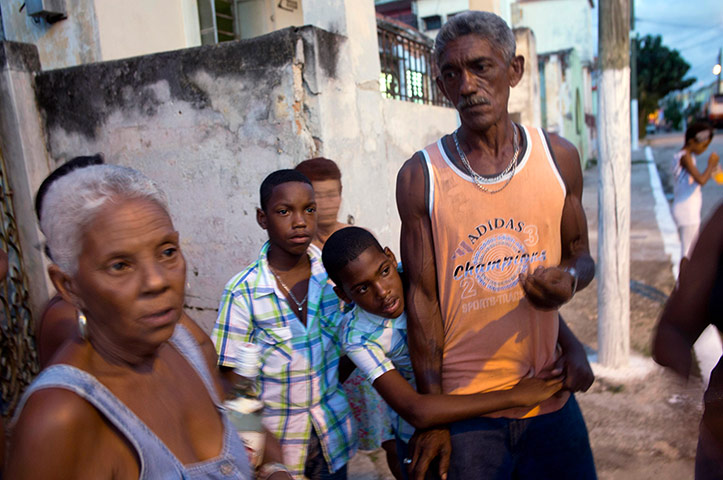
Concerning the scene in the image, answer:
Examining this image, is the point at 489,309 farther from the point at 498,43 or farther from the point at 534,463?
the point at 498,43

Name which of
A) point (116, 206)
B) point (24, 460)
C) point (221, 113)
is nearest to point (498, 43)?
point (116, 206)

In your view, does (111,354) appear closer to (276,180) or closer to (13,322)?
(276,180)

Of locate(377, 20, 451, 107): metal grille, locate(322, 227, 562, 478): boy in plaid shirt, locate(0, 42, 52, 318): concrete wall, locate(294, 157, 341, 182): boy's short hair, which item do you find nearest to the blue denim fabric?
locate(322, 227, 562, 478): boy in plaid shirt

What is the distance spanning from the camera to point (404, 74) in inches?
235

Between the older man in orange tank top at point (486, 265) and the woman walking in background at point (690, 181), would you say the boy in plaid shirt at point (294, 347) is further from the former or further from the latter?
the woman walking in background at point (690, 181)

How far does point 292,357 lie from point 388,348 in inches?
20.3

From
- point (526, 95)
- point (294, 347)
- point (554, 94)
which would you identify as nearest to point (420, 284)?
point (294, 347)

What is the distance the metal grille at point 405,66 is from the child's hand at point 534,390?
3.61m

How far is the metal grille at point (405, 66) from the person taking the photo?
216 inches

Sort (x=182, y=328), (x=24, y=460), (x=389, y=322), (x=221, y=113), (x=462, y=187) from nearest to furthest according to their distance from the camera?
(x=24, y=460) → (x=182, y=328) → (x=462, y=187) → (x=389, y=322) → (x=221, y=113)

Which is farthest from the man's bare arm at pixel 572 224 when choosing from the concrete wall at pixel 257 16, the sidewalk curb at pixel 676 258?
the concrete wall at pixel 257 16

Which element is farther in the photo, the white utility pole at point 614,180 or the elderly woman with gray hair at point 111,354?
the white utility pole at point 614,180

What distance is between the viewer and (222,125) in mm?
4031

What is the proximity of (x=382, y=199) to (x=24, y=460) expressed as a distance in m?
4.06
